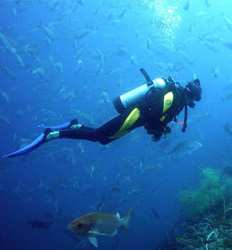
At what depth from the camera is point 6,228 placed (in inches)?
966

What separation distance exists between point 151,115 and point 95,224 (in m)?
1.76

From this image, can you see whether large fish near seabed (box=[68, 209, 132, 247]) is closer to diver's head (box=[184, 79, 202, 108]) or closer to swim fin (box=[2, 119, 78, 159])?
swim fin (box=[2, 119, 78, 159])

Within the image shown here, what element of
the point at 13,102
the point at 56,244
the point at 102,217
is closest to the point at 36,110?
the point at 13,102

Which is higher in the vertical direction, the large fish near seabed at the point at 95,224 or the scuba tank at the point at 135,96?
the scuba tank at the point at 135,96

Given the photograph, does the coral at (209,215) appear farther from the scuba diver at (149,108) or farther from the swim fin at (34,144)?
the swim fin at (34,144)

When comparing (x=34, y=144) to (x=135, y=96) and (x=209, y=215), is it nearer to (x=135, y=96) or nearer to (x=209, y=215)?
(x=135, y=96)

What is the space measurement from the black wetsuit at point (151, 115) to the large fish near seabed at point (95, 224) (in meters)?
1.27

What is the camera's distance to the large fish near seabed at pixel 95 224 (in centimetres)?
594

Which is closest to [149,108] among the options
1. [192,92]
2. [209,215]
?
[192,92]

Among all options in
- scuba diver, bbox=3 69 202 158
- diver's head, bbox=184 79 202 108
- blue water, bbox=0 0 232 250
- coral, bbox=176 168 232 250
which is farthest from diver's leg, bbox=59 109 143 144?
blue water, bbox=0 0 232 250

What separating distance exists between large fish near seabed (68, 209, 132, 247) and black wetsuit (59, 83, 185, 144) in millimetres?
1272

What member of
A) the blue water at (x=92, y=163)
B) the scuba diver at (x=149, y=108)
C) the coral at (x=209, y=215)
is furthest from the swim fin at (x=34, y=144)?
the blue water at (x=92, y=163)

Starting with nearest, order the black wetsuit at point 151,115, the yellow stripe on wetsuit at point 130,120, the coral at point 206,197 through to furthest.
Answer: the black wetsuit at point 151,115, the yellow stripe on wetsuit at point 130,120, the coral at point 206,197

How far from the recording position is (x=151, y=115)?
630 centimetres
